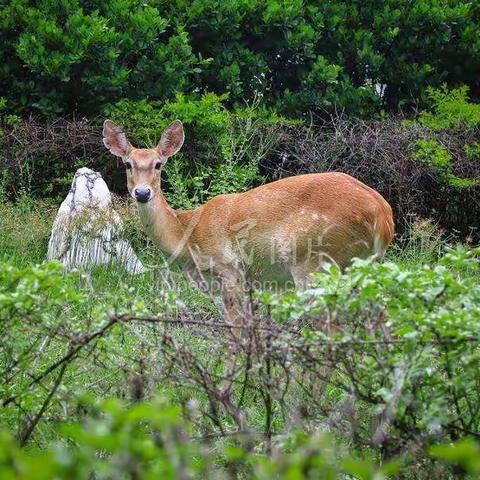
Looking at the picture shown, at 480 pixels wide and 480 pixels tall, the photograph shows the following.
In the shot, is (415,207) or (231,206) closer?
(231,206)

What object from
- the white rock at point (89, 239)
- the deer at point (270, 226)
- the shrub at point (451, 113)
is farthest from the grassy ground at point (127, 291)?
the shrub at point (451, 113)

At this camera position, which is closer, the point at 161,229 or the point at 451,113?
the point at 161,229

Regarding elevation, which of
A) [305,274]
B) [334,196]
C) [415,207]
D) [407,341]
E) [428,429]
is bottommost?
[415,207]

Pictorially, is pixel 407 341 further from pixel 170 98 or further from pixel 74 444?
pixel 170 98

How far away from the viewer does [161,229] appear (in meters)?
7.99

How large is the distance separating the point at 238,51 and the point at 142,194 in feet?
13.2

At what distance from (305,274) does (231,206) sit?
0.95 m

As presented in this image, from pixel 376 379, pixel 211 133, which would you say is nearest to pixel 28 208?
pixel 211 133

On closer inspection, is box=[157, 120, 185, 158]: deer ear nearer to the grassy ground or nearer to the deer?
the deer

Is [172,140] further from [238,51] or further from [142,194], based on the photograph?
[238,51]

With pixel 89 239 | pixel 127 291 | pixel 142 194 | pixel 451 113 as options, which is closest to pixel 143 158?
pixel 142 194

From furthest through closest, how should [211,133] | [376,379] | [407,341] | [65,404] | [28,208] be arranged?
[211,133]
[28,208]
[65,404]
[376,379]
[407,341]

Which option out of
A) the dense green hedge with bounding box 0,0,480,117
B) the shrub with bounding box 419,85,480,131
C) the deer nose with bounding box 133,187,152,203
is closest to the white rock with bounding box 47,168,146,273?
the deer nose with bounding box 133,187,152,203

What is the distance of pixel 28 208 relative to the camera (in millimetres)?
9336
